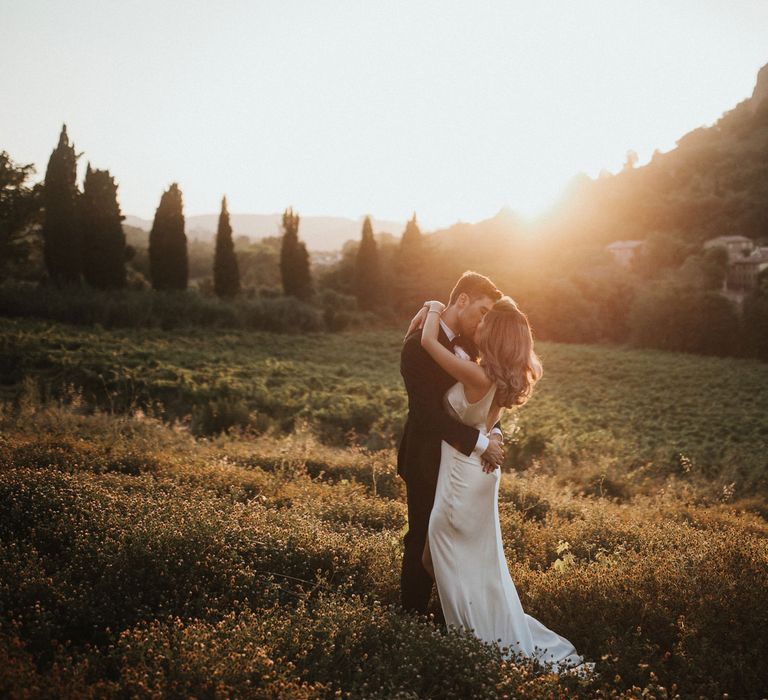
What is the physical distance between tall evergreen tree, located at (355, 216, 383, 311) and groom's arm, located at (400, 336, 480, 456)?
1728 inches

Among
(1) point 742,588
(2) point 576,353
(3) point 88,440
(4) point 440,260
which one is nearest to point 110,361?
(3) point 88,440

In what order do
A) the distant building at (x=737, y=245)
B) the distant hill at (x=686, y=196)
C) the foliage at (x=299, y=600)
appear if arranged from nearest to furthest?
the foliage at (x=299, y=600)
the distant building at (x=737, y=245)
the distant hill at (x=686, y=196)

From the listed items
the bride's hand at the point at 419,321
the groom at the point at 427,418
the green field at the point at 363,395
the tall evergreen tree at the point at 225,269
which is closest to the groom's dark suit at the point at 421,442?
the groom at the point at 427,418

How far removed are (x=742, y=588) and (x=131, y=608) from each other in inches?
158

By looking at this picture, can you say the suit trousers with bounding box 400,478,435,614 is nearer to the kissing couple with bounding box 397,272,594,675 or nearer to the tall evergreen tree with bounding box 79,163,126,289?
the kissing couple with bounding box 397,272,594,675

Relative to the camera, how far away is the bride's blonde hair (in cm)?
375

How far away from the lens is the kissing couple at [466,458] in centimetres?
379

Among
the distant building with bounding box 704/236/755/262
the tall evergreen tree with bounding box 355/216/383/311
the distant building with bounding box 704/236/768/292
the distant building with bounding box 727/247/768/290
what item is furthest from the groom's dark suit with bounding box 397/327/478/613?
the distant building with bounding box 704/236/755/262

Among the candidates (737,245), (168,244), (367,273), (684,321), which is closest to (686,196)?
(737,245)

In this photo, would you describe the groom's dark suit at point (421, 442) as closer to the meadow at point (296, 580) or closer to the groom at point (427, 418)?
the groom at point (427, 418)

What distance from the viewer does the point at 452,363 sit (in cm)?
378

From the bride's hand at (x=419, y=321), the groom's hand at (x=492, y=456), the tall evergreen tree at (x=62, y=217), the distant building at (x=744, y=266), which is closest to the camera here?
the groom's hand at (x=492, y=456)

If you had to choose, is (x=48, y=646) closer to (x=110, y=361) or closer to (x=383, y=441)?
(x=383, y=441)

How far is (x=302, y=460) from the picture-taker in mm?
8570
